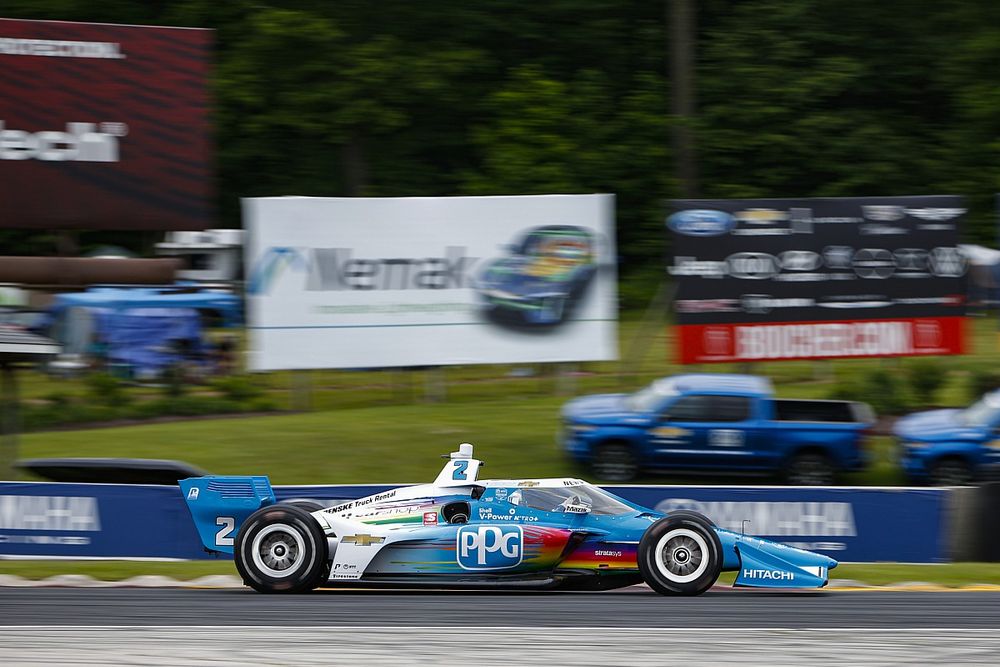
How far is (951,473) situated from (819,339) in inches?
147

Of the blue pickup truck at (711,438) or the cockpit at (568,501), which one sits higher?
the blue pickup truck at (711,438)

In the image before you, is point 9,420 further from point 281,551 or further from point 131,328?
point 281,551

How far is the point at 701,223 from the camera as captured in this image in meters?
18.5

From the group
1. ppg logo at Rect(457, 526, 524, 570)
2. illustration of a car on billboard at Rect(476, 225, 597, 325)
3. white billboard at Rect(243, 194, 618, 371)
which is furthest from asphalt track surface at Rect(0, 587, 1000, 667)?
illustration of a car on billboard at Rect(476, 225, 597, 325)

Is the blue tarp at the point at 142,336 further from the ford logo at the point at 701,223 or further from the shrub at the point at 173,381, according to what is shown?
the ford logo at the point at 701,223

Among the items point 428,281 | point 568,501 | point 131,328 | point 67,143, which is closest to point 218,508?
point 568,501

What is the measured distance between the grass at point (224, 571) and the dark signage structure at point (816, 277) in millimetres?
6621

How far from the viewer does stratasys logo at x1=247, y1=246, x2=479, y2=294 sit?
19344mm

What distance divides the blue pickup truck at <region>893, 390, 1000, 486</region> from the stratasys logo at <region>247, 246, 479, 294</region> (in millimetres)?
6903

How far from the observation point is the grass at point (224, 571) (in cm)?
1143

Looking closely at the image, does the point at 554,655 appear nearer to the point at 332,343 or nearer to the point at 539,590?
the point at 539,590

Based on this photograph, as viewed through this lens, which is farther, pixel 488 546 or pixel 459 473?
pixel 459 473

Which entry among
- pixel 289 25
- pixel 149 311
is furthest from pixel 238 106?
pixel 149 311

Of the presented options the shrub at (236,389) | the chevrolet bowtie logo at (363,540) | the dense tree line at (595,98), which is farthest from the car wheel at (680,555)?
the dense tree line at (595,98)
